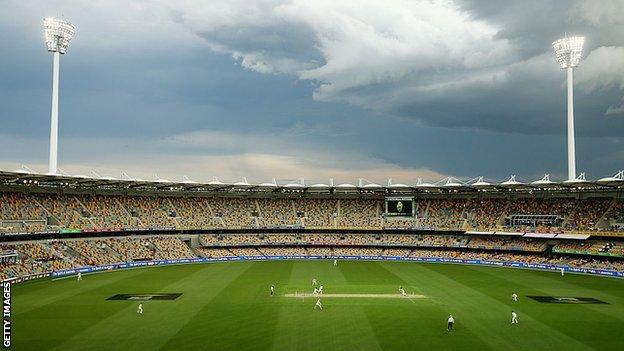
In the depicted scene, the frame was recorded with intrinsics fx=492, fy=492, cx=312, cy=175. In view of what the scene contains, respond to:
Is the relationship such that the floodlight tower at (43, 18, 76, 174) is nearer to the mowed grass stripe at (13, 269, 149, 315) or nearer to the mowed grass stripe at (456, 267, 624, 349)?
the mowed grass stripe at (13, 269, 149, 315)

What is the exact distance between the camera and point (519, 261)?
213 feet

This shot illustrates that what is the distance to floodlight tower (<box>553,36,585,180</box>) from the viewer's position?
2529 inches

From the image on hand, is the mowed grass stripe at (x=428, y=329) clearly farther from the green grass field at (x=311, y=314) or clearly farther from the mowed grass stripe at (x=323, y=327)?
the mowed grass stripe at (x=323, y=327)

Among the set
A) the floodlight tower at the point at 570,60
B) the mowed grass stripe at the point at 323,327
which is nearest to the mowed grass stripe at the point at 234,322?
the mowed grass stripe at the point at 323,327

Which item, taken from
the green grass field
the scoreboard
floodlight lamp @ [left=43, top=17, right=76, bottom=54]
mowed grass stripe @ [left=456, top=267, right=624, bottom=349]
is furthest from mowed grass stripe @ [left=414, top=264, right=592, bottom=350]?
floodlight lamp @ [left=43, top=17, right=76, bottom=54]

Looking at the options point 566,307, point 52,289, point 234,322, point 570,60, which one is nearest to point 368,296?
point 234,322

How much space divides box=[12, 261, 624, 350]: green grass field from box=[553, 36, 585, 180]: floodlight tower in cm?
2023

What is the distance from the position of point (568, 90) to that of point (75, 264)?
216 ft

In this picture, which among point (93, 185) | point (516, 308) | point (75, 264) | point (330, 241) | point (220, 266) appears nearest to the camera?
point (516, 308)

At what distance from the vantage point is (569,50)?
6456 cm

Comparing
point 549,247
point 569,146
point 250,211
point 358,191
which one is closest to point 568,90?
point 569,146

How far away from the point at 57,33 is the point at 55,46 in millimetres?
1588

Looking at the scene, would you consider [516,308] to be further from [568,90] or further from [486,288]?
[568,90]

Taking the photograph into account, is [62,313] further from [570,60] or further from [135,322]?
[570,60]
